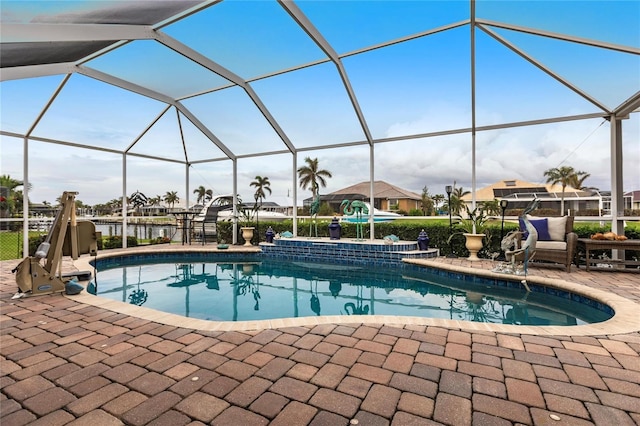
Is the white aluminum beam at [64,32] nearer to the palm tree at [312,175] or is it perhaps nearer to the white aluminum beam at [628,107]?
the white aluminum beam at [628,107]

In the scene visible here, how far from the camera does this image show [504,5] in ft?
16.1

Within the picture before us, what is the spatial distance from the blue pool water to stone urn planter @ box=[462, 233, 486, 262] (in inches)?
53.6

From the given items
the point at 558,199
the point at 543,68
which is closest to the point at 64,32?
the point at 543,68

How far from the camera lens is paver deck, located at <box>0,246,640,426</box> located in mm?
1778

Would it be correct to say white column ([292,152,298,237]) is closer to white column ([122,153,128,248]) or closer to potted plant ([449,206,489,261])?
potted plant ([449,206,489,261])

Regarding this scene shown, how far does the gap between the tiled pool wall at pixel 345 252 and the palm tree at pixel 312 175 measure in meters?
20.0

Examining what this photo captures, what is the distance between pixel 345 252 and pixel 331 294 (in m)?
3.35

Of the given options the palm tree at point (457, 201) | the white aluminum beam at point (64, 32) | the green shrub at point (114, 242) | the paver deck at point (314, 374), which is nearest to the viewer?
the paver deck at point (314, 374)

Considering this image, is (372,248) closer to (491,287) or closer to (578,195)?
(491,287)

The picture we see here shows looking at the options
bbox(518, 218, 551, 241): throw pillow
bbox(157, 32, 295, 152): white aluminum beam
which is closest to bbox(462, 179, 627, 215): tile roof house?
bbox(518, 218, 551, 241): throw pillow

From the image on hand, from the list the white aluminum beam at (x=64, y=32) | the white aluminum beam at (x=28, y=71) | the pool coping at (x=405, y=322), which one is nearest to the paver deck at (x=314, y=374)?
the pool coping at (x=405, y=322)

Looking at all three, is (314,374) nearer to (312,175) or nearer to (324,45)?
(324,45)

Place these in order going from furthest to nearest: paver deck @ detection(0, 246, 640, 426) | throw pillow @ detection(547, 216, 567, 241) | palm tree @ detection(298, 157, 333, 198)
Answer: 1. palm tree @ detection(298, 157, 333, 198)
2. throw pillow @ detection(547, 216, 567, 241)
3. paver deck @ detection(0, 246, 640, 426)

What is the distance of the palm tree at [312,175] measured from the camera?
29875mm
